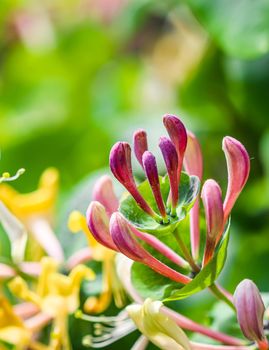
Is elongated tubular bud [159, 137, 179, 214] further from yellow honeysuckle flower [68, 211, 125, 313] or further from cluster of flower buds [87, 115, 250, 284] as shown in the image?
yellow honeysuckle flower [68, 211, 125, 313]

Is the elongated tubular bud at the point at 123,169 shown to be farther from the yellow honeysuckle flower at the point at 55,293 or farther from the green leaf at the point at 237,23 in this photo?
the green leaf at the point at 237,23

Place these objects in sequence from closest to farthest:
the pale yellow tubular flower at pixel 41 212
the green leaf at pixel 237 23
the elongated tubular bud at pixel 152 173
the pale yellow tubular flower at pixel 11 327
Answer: the elongated tubular bud at pixel 152 173, the pale yellow tubular flower at pixel 11 327, the pale yellow tubular flower at pixel 41 212, the green leaf at pixel 237 23

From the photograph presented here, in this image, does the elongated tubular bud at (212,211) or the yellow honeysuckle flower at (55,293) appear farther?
the yellow honeysuckle flower at (55,293)

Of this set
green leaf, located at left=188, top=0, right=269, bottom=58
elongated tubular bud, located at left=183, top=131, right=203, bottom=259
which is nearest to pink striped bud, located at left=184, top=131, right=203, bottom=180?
elongated tubular bud, located at left=183, top=131, right=203, bottom=259

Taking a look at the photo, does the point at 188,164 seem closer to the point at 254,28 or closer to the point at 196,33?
the point at 254,28

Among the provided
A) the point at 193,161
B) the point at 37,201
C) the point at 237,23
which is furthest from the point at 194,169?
the point at 237,23

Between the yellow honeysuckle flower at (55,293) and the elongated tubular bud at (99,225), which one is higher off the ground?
the elongated tubular bud at (99,225)

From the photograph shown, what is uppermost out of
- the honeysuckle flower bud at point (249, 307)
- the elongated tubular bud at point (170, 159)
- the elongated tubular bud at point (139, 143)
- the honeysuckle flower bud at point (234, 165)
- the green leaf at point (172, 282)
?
the elongated tubular bud at point (139, 143)

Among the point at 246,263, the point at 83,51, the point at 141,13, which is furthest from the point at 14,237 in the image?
the point at 83,51

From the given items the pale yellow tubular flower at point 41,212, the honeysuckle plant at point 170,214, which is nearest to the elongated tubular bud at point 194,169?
the honeysuckle plant at point 170,214

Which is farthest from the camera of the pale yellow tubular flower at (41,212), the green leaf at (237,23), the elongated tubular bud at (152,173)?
the green leaf at (237,23)
